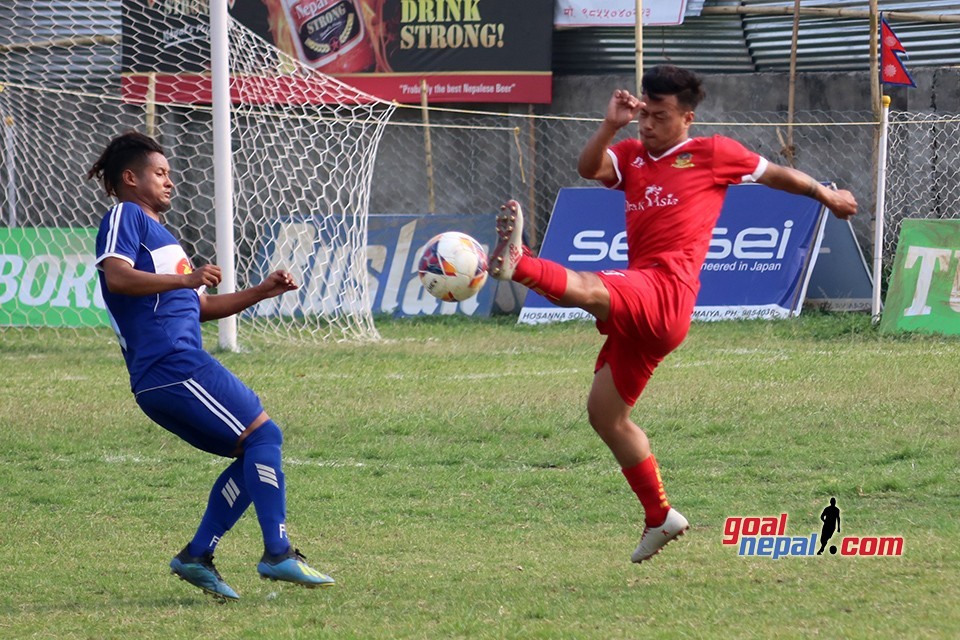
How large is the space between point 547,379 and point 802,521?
15.3ft

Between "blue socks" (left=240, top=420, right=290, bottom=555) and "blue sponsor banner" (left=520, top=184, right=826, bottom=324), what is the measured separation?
9822mm

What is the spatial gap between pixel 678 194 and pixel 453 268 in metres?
1.15

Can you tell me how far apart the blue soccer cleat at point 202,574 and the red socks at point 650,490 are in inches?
71.2

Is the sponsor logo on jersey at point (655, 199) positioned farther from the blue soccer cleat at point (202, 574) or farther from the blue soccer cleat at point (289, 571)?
the blue soccer cleat at point (202, 574)

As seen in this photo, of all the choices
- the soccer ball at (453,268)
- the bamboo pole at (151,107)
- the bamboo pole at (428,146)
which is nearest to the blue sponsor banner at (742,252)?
the bamboo pole at (428,146)

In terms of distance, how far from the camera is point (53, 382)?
1133 centimetres

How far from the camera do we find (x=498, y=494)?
7.38 metres

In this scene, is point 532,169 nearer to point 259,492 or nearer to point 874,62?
point 874,62

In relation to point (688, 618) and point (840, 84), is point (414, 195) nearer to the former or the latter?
point (840, 84)

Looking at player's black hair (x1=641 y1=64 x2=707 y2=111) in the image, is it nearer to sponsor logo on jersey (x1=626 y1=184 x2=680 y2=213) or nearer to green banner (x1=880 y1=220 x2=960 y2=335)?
sponsor logo on jersey (x1=626 y1=184 x2=680 y2=213)

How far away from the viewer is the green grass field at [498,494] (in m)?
4.95

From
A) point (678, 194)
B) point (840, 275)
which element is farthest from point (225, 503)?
point (840, 275)

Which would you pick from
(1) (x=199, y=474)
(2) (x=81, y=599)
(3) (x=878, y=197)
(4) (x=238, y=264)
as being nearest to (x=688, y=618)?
(2) (x=81, y=599)

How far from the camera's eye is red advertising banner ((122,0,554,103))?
58.6ft
